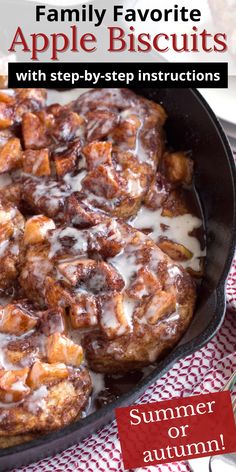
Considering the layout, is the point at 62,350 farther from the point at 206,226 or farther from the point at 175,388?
the point at 206,226

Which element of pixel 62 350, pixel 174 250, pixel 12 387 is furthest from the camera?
pixel 174 250

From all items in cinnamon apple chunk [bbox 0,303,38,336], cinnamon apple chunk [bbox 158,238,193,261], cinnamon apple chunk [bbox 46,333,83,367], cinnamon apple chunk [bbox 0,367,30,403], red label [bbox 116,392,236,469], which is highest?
cinnamon apple chunk [bbox 158,238,193,261]

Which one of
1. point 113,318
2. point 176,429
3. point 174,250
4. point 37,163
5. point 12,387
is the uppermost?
point 37,163

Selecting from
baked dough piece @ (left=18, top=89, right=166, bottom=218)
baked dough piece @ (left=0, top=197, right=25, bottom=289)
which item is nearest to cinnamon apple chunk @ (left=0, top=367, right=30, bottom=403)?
baked dough piece @ (left=0, top=197, right=25, bottom=289)

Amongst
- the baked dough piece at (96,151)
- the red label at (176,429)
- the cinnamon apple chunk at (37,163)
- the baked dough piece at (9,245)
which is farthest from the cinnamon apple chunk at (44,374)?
the cinnamon apple chunk at (37,163)

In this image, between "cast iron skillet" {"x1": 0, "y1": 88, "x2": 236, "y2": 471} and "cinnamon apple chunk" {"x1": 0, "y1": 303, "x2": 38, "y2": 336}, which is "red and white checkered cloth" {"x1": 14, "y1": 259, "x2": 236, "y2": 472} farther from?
"cinnamon apple chunk" {"x1": 0, "y1": 303, "x2": 38, "y2": 336}

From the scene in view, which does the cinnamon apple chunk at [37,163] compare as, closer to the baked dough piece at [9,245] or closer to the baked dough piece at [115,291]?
the baked dough piece at [9,245]

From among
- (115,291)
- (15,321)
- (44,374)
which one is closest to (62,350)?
(44,374)
